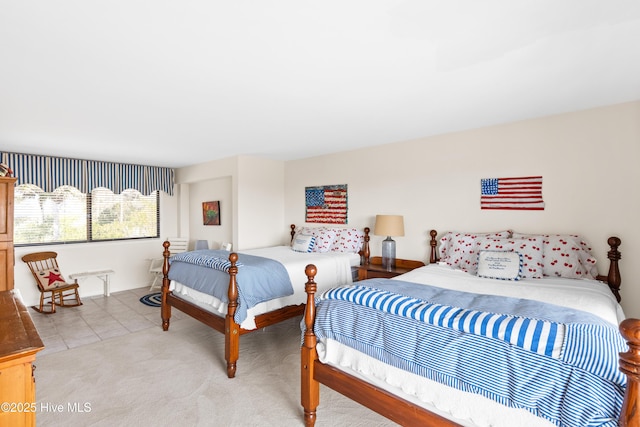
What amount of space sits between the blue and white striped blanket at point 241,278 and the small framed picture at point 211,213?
2351mm

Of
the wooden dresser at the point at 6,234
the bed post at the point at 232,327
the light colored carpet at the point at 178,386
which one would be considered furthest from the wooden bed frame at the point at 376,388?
the wooden dresser at the point at 6,234

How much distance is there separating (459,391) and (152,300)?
4.86 meters

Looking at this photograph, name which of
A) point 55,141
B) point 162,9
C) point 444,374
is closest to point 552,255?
point 444,374

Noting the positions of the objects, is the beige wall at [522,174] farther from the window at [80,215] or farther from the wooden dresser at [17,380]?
the window at [80,215]

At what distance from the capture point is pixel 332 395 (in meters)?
2.47

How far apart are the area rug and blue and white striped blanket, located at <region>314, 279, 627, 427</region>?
3877 millimetres

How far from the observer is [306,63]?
1.94 m

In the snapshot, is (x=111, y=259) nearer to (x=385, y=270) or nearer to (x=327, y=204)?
(x=327, y=204)

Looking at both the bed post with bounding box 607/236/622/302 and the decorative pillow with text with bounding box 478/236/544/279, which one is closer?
the bed post with bounding box 607/236/622/302

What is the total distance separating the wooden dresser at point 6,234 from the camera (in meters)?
3.39

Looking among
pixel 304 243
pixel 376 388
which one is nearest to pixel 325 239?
pixel 304 243

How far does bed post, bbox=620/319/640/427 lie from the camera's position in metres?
1.07

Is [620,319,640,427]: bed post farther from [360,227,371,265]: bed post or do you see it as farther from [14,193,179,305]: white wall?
[14,193,179,305]: white wall

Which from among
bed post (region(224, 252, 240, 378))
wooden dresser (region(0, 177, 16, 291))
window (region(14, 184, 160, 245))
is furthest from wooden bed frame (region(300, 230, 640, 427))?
window (region(14, 184, 160, 245))
